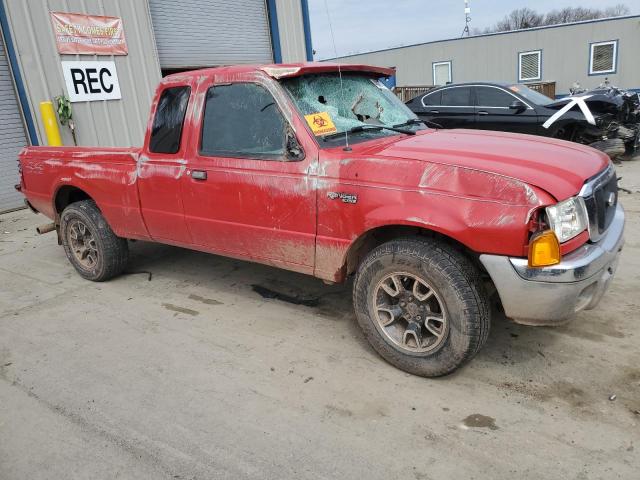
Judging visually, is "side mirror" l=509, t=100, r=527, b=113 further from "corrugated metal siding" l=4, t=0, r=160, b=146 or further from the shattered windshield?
"corrugated metal siding" l=4, t=0, r=160, b=146

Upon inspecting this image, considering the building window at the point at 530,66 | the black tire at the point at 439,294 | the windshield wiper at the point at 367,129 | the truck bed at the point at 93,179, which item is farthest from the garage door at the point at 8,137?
the building window at the point at 530,66

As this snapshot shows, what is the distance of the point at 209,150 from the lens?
3.82 meters

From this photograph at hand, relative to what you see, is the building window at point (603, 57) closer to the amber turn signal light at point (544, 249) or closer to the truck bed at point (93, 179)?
the truck bed at point (93, 179)

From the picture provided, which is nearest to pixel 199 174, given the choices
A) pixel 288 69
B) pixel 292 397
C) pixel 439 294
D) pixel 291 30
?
pixel 288 69

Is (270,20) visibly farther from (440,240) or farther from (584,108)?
(440,240)

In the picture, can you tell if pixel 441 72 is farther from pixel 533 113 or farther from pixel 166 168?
pixel 166 168

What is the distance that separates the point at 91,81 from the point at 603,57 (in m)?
19.4

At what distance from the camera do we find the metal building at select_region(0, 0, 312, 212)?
29.4ft

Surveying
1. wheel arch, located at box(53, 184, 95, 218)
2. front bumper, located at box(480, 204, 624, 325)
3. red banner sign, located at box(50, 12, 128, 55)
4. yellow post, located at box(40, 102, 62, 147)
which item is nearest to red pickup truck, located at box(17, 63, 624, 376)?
front bumper, located at box(480, 204, 624, 325)

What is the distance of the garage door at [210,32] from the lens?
37.5 ft

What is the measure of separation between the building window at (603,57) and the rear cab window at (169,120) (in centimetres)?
2121

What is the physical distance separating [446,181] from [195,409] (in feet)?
6.42

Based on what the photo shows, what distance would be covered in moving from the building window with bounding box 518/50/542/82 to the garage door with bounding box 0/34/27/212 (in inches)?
764

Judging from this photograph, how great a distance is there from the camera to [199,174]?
3830mm
